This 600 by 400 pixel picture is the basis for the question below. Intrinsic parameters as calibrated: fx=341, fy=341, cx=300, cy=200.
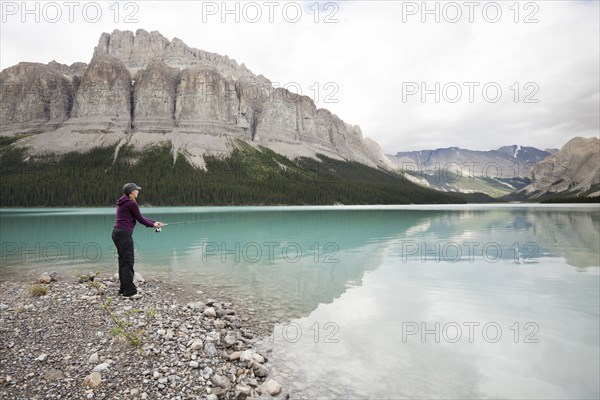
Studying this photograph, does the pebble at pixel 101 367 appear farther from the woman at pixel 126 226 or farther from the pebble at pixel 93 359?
the woman at pixel 126 226

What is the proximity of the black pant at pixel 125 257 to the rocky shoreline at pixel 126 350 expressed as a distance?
45cm

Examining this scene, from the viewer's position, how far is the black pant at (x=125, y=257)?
439 inches

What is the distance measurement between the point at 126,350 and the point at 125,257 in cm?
424

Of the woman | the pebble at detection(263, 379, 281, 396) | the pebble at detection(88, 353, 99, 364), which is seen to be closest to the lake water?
the pebble at detection(263, 379, 281, 396)

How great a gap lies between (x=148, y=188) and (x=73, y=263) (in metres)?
129

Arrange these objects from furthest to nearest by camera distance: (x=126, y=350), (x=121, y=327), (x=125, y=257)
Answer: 1. (x=125, y=257)
2. (x=121, y=327)
3. (x=126, y=350)

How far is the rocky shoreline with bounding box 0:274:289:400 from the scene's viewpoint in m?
6.57

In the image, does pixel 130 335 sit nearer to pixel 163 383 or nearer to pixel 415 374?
pixel 163 383

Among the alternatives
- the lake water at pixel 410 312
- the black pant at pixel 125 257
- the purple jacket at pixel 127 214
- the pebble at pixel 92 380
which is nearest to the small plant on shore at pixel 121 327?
the black pant at pixel 125 257

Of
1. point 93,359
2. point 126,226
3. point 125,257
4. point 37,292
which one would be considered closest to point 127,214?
point 126,226

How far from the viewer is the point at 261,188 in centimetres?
16138

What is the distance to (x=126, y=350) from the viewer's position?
777 cm

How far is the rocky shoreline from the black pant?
0.45 m

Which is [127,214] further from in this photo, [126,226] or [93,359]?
[93,359]
